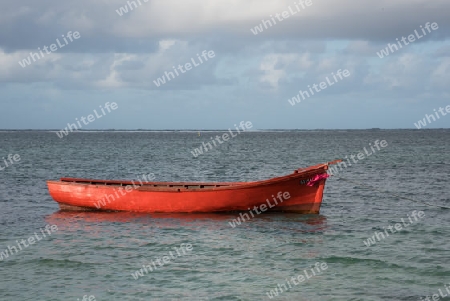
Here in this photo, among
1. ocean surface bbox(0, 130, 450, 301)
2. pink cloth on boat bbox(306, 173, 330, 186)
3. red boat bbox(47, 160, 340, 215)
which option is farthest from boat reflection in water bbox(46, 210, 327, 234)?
pink cloth on boat bbox(306, 173, 330, 186)

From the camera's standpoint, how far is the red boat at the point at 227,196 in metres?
20.3

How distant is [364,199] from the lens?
2669 cm

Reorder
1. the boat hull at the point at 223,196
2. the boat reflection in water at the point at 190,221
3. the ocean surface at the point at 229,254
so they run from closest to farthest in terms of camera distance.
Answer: the ocean surface at the point at 229,254 < the boat reflection in water at the point at 190,221 < the boat hull at the point at 223,196

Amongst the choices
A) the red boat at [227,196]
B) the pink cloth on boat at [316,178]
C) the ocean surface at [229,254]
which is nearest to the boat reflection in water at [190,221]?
the ocean surface at [229,254]

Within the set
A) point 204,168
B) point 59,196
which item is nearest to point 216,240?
point 59,196

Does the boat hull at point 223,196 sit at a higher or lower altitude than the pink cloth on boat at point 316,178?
higher

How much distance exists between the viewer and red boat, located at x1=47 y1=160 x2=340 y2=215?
66.6 feet

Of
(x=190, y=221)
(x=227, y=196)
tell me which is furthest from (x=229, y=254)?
(x=227, y=196)

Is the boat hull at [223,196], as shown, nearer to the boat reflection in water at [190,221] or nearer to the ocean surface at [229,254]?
the boat reflection in water at [190,221]

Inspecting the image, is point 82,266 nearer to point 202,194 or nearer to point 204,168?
point 202,194

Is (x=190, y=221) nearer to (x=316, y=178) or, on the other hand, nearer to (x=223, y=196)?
(x=223, y=196)

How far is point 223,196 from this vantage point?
2070 cm

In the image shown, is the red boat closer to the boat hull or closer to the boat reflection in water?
the boat hull

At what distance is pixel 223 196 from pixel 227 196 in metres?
0.16
